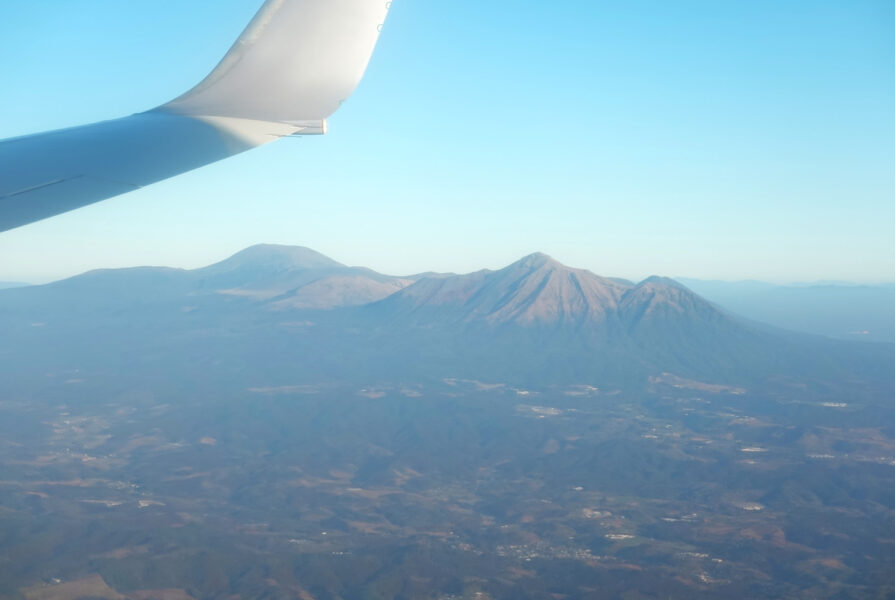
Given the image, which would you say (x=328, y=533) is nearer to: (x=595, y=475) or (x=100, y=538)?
(x=100, y=538)

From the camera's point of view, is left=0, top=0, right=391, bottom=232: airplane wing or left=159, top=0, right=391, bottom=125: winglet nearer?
left=0, top=0, right=391, bottom=232: airplane wing

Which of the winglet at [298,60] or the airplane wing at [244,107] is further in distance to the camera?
the winglet at [298,60]

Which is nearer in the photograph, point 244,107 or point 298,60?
point 298,60

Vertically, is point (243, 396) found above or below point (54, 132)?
below

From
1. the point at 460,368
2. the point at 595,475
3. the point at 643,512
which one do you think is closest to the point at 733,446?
the point at 595,475

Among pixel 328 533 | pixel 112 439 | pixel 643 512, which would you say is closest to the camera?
pixel 328 533
